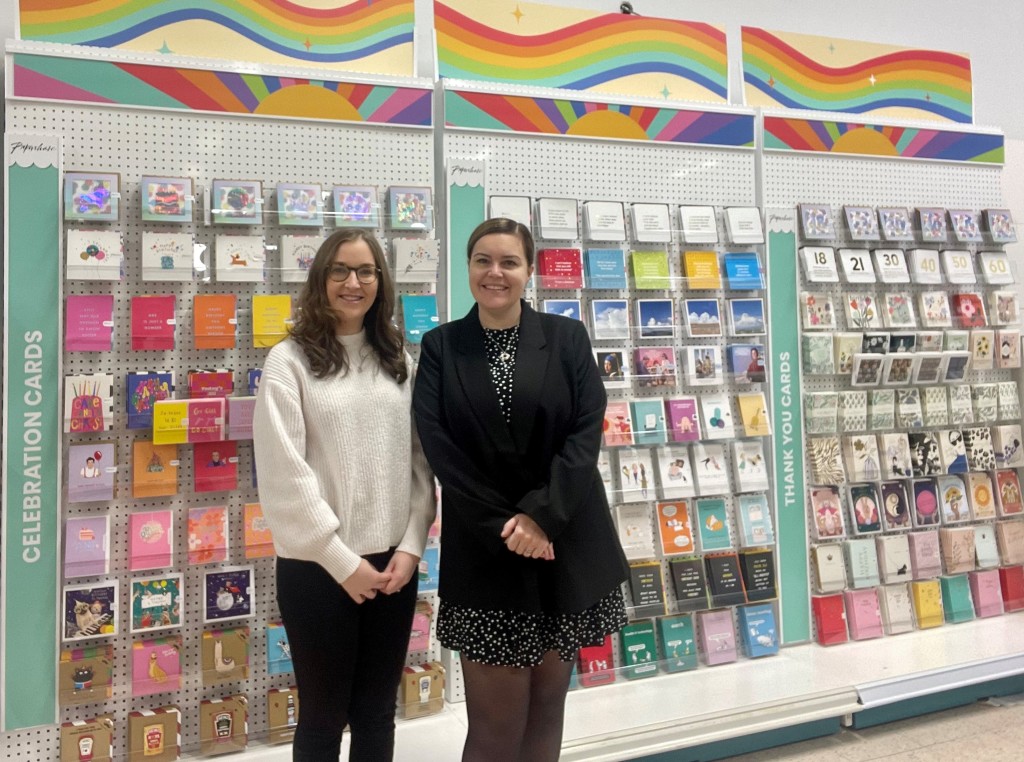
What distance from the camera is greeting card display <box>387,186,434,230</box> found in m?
2.98

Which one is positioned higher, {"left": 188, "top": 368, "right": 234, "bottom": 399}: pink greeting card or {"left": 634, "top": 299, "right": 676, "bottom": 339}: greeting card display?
{"left": 634, "top": 299, "right": 676, "bottom": 339}: greeting card display

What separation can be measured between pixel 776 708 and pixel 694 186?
2144 millimetres

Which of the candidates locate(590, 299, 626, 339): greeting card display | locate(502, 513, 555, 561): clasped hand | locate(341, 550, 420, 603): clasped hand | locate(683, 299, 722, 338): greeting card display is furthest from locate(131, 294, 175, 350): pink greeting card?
locate(683, 299, 722, 338): greeting card display

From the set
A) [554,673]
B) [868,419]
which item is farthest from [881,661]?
[554,673]

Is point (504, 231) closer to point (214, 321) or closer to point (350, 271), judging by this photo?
point (350, 271)

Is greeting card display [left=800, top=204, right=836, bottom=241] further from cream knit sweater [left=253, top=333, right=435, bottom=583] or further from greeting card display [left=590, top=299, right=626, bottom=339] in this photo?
cream knit sweater [left=253, top=333, right=435, bottom=583]

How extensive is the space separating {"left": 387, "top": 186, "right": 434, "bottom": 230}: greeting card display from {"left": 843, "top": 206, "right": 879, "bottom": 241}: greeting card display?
6.54 feet

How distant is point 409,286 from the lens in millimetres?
3039

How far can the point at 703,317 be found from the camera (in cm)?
347

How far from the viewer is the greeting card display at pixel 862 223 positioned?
147 inches

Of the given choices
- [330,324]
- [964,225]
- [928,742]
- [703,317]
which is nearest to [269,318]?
[330,324]

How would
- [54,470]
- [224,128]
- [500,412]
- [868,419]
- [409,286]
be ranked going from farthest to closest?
1. [868,419]
2. [409,286]
3. [224,128]
4. [54,470]
5. [500,412]

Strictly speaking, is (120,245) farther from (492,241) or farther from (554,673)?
(554,673)

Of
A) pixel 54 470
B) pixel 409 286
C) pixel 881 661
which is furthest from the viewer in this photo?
pixel 881 661
